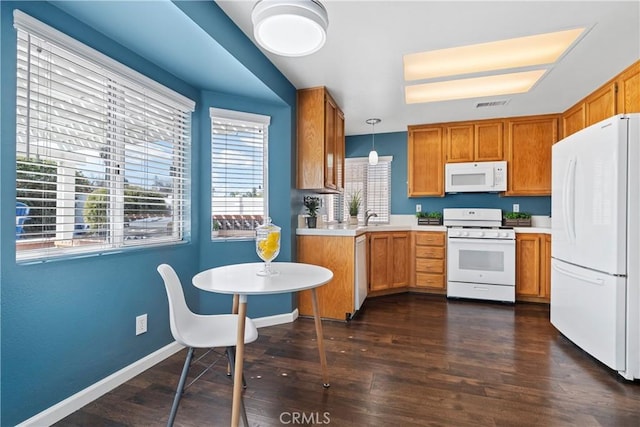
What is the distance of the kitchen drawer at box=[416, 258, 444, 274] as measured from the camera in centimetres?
400

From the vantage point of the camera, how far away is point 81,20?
1689mm

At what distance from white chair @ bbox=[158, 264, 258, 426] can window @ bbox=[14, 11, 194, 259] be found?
2.27ft

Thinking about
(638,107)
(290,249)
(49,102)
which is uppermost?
(638,107)

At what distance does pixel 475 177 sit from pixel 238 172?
3.11 meters

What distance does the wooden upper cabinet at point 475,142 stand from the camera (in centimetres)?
400

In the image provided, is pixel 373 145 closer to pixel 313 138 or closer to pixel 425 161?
pixel 425 161

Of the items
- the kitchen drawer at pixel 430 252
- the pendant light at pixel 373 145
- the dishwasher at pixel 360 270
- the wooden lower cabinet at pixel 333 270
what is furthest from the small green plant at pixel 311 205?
the kitchen drawer at pixel 430 252

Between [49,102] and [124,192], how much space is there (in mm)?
640

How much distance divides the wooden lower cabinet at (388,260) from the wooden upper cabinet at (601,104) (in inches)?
90.7

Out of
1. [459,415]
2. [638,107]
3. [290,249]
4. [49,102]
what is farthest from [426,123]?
[49,102]

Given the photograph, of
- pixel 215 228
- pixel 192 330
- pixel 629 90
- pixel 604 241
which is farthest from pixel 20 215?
pixel 629 90

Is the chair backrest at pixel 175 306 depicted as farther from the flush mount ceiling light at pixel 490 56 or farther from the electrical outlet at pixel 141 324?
the flush mount ceiling light at pixel 490 56

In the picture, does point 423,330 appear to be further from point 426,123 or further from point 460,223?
point 426,123

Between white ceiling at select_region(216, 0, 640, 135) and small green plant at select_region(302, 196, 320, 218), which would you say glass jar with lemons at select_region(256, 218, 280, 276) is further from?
small green plant at select_region(302, 196, 320, 218)
